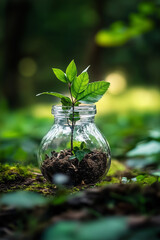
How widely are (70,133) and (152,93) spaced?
11.0 m

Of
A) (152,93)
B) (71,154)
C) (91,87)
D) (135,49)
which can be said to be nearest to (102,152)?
(71,154)

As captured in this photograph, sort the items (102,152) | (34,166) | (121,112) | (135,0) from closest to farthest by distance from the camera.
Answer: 1. (102,152)
2. (34,166)
3. (121,112)
4. (135,0)

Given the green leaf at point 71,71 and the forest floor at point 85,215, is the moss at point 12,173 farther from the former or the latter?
the green leaf at point 71,71

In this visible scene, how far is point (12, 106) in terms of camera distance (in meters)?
12.7

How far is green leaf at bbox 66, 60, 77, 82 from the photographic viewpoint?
6.41 feet

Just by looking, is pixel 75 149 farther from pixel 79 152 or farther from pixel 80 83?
pixel 80 83

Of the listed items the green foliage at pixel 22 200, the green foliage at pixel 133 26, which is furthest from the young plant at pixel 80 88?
the green foliage at pixel 133 26

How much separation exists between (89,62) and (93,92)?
9070 millimetres

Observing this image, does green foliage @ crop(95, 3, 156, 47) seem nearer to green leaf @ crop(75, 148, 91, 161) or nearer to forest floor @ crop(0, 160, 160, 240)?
green leaf @ crop(75, 148, 91, 161)

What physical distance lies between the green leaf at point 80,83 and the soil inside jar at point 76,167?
0.43 m

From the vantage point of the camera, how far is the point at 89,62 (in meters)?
10.8

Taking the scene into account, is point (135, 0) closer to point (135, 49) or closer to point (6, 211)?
point (135, 49)

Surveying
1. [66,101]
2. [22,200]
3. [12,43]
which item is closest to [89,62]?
[12,43]

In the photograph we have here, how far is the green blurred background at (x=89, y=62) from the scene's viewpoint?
4070 millimetres
